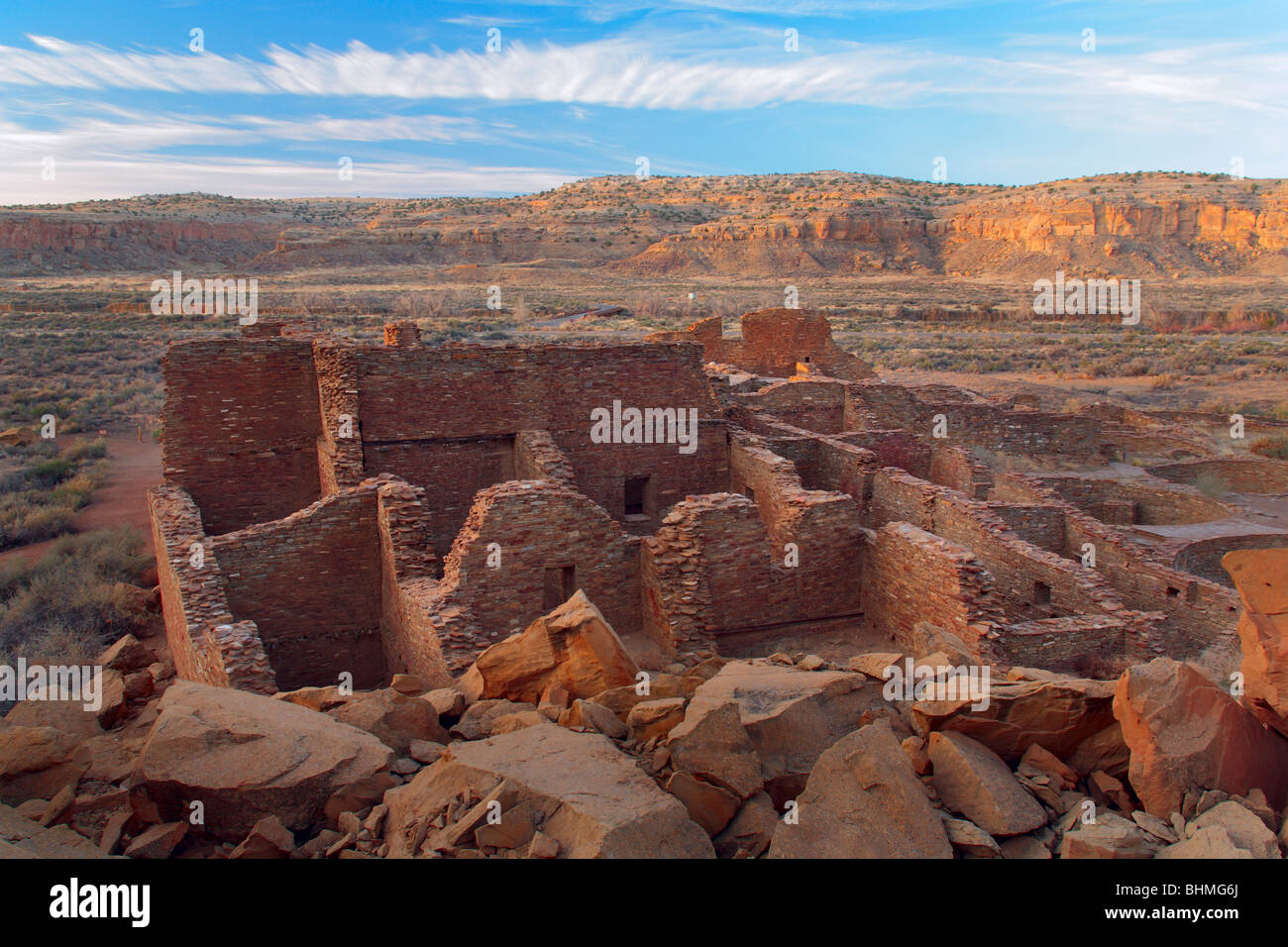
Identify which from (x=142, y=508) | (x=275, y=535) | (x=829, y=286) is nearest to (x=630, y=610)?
(x=275, y=535)

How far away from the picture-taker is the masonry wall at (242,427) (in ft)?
40.4

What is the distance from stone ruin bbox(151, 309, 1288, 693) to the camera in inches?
360

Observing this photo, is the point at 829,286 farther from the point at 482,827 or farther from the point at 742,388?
the point at 482,827

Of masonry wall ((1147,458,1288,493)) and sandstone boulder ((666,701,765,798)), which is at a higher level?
masonry wall ((1147,458,1288,493))

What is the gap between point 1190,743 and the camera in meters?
4.41

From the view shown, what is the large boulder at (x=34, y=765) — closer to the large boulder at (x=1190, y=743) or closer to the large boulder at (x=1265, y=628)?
the large boulder at (x=1190, y=743)

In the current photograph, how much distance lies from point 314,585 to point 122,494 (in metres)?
11.8

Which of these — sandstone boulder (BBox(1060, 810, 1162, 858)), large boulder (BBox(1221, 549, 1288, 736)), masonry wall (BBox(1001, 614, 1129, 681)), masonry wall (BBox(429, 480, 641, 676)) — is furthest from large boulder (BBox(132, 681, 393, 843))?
masonry wall (BBox(1001, 614, 1129, 681))

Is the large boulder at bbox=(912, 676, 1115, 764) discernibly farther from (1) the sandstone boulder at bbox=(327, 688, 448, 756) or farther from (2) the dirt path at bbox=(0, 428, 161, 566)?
(2) the dirt path at bbox=(0, 428, 161, 566)

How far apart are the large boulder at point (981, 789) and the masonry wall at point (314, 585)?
303 inches

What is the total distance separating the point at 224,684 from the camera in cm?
725

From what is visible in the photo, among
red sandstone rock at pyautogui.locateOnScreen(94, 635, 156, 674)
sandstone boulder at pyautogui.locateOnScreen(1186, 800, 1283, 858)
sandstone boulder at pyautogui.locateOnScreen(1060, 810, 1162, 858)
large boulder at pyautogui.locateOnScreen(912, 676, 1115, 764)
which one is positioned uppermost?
large boulder at pyautogui.locateOnScreen(912, 676, 1115, 764)

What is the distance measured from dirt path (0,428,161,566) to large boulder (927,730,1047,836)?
48.6 feet

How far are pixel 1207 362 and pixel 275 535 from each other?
3804 centimetres
